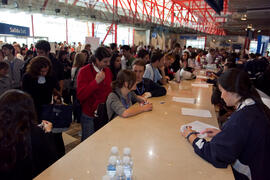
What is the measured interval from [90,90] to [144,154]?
1.11 metres

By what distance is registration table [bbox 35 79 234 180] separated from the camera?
3.84 ft

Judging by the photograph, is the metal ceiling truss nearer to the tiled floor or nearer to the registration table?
the tiled floor

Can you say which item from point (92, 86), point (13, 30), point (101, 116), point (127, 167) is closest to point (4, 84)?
point (92, 86)

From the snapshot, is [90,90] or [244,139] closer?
[244,139]

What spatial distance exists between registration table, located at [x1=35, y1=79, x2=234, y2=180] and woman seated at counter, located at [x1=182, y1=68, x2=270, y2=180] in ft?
0.33

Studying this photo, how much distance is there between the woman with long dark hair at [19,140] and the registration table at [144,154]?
0.11 metres

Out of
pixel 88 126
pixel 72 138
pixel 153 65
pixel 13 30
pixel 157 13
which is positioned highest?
pixel 157 13

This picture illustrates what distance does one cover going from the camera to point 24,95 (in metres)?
1.08

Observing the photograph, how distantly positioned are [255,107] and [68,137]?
3.06m

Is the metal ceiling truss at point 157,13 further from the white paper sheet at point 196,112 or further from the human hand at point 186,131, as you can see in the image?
the human hand at point 186,131

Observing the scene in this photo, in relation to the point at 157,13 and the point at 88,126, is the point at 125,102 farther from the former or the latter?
the point at 157,13

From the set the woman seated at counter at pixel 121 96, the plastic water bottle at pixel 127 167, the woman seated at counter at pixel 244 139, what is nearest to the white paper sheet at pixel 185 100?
the woman seated at counter at pixel 121 96

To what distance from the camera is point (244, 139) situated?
121 cm

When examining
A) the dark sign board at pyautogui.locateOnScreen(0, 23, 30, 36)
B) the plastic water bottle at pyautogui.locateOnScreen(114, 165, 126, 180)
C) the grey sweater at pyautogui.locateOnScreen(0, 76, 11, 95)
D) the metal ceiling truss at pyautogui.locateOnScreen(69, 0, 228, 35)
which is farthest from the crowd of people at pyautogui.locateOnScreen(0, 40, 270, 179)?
the metal ceiling truss at pyautogui.locateOnScreen(69, 0, 228, 35)
